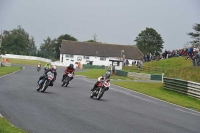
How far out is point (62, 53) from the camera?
4515 inches

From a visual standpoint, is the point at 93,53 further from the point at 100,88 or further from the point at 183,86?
the point at 100,88

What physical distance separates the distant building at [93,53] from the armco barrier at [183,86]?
8361cm

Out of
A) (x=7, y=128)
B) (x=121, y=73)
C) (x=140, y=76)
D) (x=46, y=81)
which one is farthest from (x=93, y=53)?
(x=7, y=128)

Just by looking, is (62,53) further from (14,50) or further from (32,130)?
(32,130)

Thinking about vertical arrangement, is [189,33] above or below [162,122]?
above

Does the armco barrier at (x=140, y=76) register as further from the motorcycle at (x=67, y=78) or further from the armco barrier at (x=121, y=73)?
the motorcycle at (x=67, y=78)

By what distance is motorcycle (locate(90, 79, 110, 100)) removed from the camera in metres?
19.4

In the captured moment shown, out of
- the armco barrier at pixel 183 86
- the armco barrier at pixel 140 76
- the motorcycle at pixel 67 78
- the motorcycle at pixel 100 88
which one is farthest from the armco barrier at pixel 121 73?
the motorcycle at pixel 100 88

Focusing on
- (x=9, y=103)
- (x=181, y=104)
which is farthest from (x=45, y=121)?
(x=181, y=104)

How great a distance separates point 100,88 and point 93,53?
96.7 metres

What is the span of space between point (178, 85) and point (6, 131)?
21.3 meters

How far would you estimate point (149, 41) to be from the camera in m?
135

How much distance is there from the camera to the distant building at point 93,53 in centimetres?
11531

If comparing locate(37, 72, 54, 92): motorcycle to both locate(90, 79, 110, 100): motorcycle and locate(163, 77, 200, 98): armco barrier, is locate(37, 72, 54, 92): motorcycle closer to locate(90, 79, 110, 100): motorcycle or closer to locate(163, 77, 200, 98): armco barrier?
locate(90, 79, 110, 100): motorcycle
